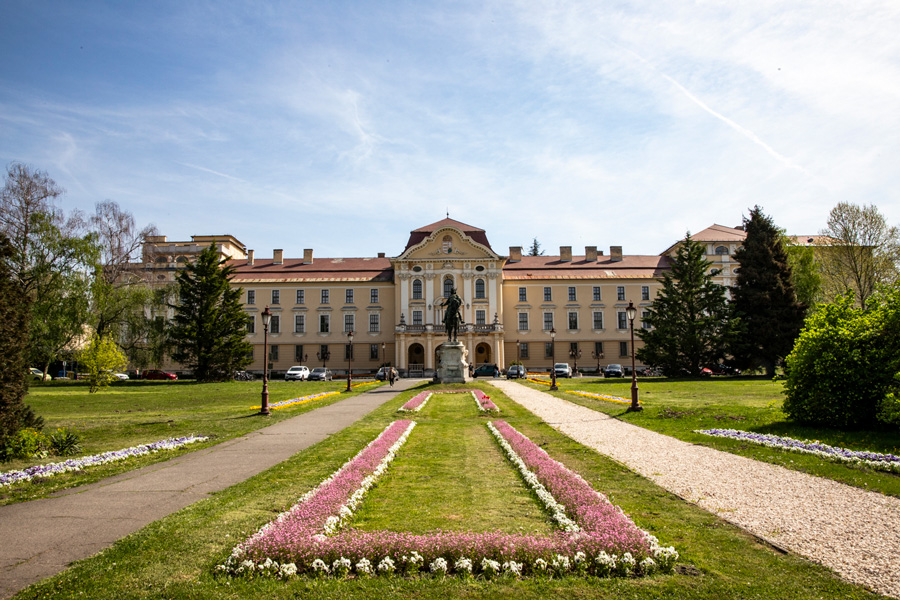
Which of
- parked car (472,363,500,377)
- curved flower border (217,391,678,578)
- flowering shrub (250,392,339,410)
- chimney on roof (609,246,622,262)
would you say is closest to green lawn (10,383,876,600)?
curved flower border (217,391,678,578)

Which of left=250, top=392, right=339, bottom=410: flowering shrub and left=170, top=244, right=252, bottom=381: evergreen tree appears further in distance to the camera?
left=170, top=244, right=252, bottom=381: evergreen tree

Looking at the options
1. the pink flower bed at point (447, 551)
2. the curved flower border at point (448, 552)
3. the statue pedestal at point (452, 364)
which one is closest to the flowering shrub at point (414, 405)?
the statue pedestal at point (452, 364)

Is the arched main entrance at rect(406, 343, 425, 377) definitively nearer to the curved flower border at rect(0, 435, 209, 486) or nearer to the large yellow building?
the large yellow building

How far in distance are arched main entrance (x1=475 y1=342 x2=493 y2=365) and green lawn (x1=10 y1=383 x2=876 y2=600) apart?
177 ft

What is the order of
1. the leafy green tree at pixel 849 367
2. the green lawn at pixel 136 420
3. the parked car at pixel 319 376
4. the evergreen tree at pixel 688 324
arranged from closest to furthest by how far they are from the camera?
the green lawn at pixel 136 420, the leafy green tree at pixel 849 367, the evergreen tree at pixel 688 324, the parked car at pixel 319 376

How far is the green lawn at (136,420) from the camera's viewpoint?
399 inches

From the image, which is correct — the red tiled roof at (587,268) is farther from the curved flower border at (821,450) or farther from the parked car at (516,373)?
the curved flower border at (821,450)

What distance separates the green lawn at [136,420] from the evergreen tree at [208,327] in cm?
1300

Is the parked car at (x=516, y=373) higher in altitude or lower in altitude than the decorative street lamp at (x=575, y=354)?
lower

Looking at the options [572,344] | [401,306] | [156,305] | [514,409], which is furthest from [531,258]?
[514,409]

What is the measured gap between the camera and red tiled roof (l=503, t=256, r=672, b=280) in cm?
6800

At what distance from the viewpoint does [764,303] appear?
44.5 meters

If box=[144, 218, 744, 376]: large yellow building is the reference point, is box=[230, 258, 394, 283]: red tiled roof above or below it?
above

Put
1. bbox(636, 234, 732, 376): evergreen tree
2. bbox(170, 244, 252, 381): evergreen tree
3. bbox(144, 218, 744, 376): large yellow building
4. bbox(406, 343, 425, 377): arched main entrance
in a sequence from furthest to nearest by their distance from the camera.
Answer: bbox(144, 218, 744, 376): large yellow building < bbox(406, 343, 425, 377): arched main entrance < bbox(170, 244, 252, 381): evergreen tree < bbox(636, 234, 732, 376): evergreen tree
